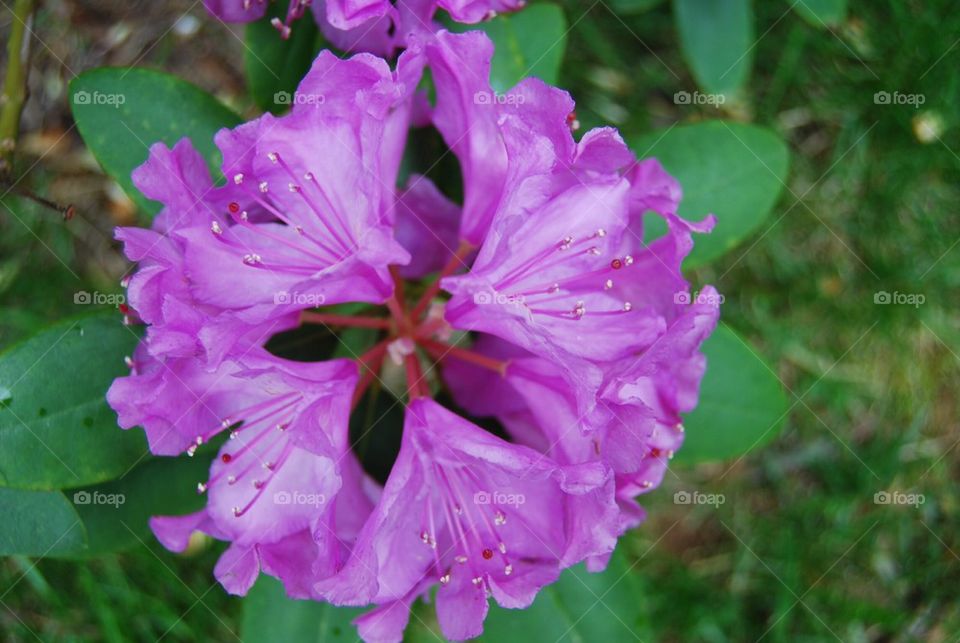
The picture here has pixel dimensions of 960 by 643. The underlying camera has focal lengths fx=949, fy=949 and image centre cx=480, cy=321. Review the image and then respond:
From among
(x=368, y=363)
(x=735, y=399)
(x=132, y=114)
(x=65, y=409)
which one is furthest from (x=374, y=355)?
(x=735, y=399)

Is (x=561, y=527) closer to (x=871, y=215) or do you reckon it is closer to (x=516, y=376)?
(x=516, y=376)

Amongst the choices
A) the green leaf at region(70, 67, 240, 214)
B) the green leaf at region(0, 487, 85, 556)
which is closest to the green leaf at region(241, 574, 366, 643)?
the green leaf at region(0, 487, 85, 556)

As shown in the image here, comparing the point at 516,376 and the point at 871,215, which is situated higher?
the point at 516,376

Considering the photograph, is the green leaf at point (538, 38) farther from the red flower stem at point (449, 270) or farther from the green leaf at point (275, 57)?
the red flower stem at point (449, 270)

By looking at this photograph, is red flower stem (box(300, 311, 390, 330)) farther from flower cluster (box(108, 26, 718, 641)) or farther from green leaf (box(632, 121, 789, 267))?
green leaf (box(632, 121, 789, 267))

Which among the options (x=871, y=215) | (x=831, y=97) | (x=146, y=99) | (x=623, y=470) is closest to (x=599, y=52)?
(x=831, y=97)

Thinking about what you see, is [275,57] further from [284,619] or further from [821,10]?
[821,10]
